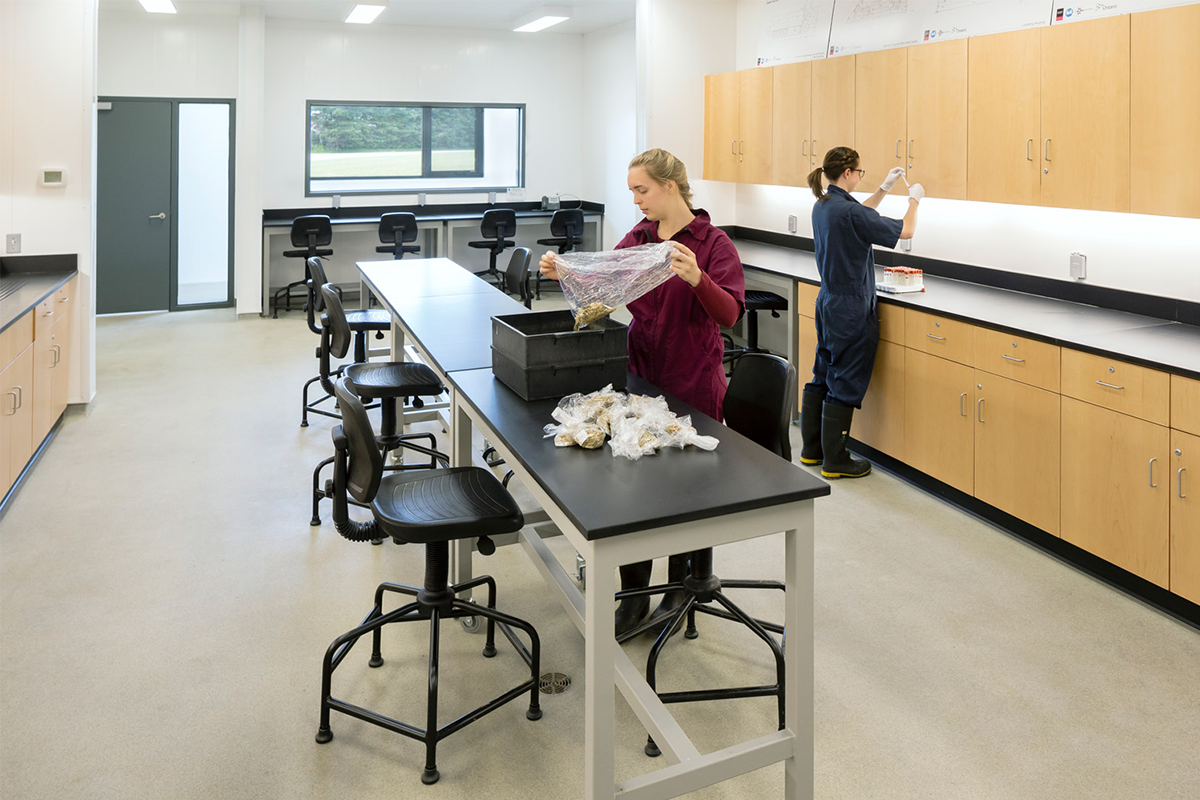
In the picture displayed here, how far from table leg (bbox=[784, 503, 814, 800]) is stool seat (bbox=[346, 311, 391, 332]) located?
10.9 feet

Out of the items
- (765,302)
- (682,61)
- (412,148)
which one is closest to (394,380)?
(765,302)

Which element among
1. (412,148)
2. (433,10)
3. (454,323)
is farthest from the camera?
(412,148)

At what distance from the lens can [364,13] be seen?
26.1ft

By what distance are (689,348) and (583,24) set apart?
751 cm

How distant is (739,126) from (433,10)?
3.85 meters

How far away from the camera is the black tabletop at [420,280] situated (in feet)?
14.4

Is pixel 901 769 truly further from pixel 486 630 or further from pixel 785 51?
pixel 785 51

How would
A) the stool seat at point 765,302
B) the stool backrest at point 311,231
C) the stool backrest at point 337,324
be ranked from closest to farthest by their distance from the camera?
the stool backrest at point 337,324 < the stool seat at point 765,302 < the stool backrest at point 311,231

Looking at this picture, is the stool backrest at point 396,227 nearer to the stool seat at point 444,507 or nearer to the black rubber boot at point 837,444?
the black rubber boot at point 837,444

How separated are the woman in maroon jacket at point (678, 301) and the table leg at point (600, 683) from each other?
104 centimetres

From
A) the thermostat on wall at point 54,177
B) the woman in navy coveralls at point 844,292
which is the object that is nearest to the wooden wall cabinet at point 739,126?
the woman in navy coveralls at point 844,292

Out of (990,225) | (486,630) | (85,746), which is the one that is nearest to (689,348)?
(486,630)

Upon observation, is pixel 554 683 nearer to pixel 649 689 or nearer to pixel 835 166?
pixel 649 689

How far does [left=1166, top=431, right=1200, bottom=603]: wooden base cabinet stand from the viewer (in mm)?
2854
